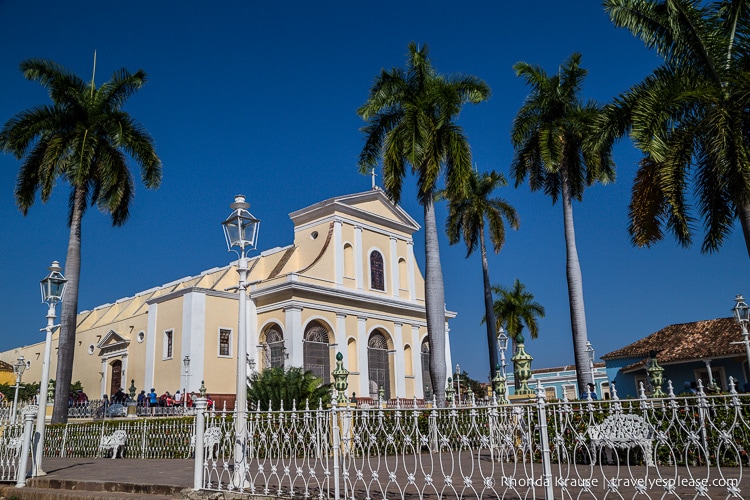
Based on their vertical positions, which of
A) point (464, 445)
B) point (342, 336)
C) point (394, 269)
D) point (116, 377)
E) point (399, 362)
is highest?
point (394, 269)

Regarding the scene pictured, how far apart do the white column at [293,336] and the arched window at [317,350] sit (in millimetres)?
694

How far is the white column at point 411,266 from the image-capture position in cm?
3438

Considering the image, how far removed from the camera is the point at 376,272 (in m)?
32.9

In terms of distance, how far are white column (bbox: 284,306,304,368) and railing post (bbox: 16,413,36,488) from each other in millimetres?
16675

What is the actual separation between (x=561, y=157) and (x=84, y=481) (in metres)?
16.0

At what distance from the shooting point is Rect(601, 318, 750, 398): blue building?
26.6 meters

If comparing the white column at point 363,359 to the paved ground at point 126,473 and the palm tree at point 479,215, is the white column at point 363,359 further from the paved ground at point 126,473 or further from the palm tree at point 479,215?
the paved ground at point 126,473

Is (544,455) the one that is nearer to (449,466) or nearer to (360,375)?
(449,466)

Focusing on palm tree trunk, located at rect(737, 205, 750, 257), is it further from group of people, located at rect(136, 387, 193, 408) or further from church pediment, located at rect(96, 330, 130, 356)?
church pediment, located at rect(96, 330, 130, 356)

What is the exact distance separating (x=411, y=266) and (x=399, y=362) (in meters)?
5.79

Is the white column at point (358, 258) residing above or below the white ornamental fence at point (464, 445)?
above

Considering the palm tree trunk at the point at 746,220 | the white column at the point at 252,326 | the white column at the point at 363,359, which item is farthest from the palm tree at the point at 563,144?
Answer: the white column at the point at 252,326

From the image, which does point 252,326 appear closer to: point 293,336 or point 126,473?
point 293,336

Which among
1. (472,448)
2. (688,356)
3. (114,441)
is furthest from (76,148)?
(688,356)
